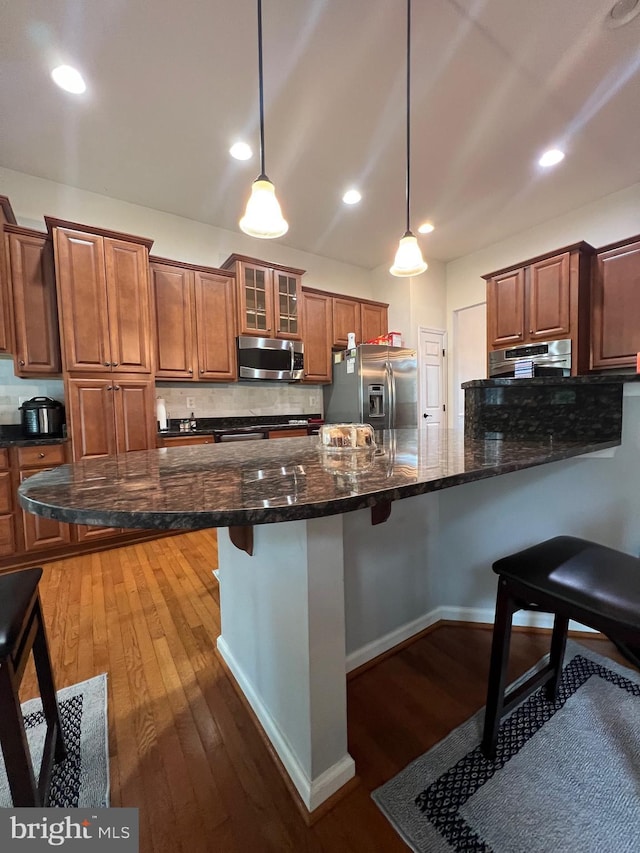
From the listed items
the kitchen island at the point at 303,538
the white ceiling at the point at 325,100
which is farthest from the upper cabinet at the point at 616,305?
the kitchen island at the point at 303,538

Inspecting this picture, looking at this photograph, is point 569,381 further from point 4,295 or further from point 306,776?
point 4,295

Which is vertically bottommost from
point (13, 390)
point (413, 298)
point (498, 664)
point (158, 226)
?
point (498, 664)

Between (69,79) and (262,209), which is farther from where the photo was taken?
(69,79)

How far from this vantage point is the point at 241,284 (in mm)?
3527

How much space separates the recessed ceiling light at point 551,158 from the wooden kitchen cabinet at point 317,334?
233cm

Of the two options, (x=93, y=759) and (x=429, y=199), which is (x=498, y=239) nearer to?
(x=429, y=199)

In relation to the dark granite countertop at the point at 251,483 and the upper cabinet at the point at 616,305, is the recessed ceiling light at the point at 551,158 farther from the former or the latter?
the dark granite countertop at the point at 251,483

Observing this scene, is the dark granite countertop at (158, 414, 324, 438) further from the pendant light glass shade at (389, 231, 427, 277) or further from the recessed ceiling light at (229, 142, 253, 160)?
the recessed ceiling light at (229, 142, 253, 160)

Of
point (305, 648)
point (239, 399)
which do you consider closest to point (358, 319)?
point (239, 399)

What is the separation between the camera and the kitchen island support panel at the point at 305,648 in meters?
0.83

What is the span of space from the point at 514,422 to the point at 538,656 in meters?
0.97

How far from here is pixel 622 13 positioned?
5.65ft

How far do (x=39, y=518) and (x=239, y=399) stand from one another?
2.11 m

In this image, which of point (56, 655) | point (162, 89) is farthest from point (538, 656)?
point (162, 89)
